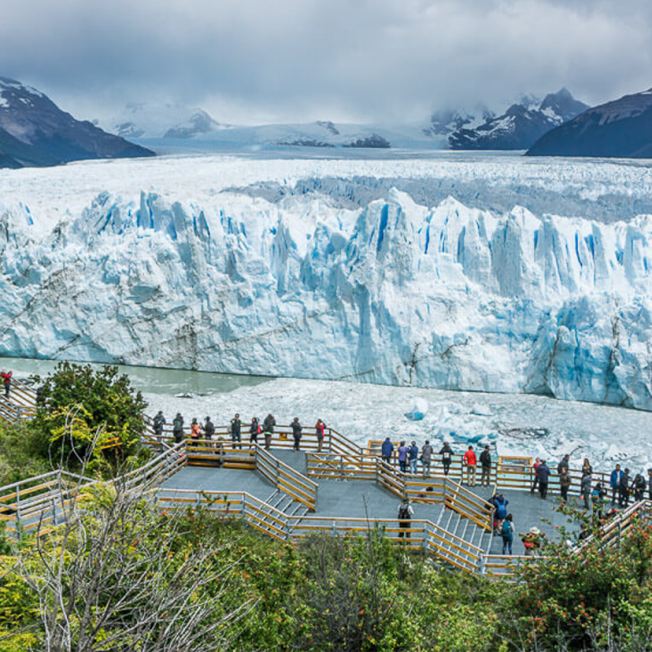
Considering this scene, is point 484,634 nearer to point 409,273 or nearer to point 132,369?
point 409,273

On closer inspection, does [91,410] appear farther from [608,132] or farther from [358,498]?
[608,132]

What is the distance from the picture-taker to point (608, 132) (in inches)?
1642

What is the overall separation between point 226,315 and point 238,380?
238cm

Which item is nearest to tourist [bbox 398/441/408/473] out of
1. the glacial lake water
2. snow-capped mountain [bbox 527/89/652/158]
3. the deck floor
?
the deck floor

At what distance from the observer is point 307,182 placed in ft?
89.6

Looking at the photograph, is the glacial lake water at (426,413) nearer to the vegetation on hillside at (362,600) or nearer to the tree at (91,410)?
the tree at (91,410)

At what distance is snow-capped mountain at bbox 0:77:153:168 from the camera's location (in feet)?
202

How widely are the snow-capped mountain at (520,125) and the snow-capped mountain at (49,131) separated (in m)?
28.8

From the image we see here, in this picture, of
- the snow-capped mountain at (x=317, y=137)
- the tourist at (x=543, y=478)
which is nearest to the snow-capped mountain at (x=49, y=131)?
the snow-capped mountain at (x=317, y=137)

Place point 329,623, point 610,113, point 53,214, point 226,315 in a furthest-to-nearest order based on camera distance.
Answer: point 610,113 → point 53,214 → point 226,315 → point 329,623

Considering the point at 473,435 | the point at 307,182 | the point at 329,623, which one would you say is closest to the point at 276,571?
the point at 329,623

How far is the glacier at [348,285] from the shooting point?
2142 centimetres

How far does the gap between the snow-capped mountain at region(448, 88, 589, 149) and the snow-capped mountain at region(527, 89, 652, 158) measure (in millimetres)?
8752

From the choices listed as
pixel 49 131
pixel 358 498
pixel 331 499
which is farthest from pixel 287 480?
pixel 49 131
